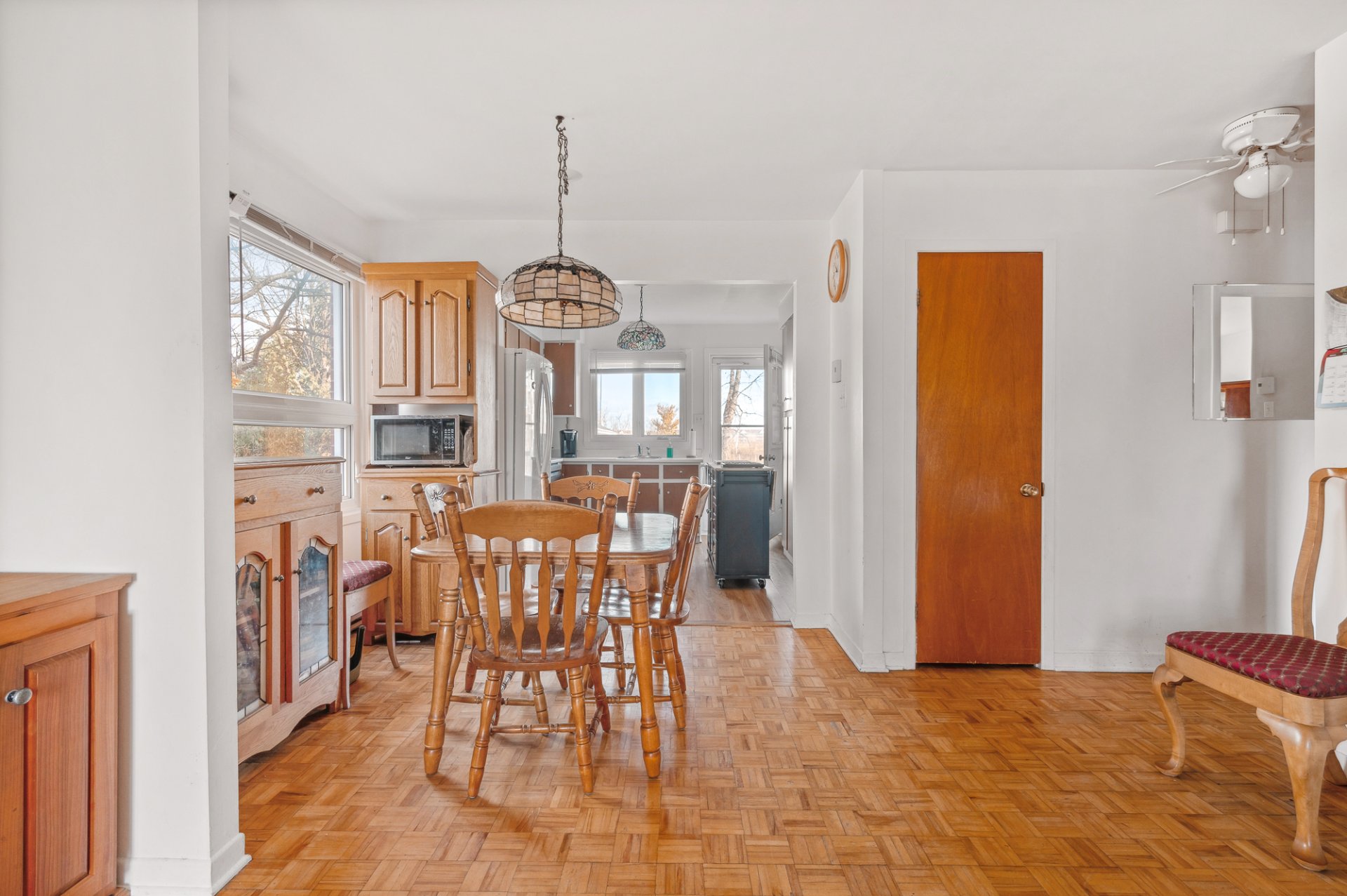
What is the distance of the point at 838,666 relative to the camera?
3.54 meters

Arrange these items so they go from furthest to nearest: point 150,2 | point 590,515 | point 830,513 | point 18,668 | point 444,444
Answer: point 830,513 → point 444,444 → point 590,515 → point 150,2 → point 18,668

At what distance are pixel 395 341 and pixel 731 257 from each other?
2.11m

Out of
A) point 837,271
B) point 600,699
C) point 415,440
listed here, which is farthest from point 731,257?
point 600,699

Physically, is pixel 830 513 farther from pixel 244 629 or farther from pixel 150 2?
pixel 150 2

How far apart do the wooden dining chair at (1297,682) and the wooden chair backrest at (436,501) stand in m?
2.36

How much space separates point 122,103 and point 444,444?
2.41m

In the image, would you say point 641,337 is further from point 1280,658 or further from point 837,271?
point 1280,658

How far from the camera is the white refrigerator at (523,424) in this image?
15.5 ft

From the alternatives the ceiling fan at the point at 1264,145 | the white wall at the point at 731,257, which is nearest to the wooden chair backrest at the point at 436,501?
the white wall at the point at 731,257

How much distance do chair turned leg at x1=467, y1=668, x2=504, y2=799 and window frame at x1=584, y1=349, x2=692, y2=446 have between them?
566cm

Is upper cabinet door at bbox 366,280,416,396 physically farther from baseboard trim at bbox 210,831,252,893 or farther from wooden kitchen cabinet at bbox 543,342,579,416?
wooden kitchen cabinet at bbox 543,342,579,416

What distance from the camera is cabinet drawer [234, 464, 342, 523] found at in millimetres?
2213

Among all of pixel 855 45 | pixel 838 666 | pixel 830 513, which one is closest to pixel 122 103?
pixel 855 45

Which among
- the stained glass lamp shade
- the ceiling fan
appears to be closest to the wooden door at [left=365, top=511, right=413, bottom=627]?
the stained glass lamp shade
